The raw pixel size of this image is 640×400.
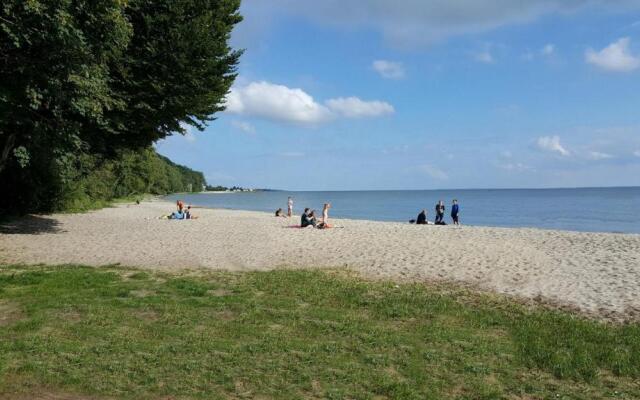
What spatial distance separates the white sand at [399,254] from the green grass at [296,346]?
2.67 metres

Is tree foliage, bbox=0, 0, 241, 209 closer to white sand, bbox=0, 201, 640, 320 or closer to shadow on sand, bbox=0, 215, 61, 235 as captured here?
shadow on sand, bbox=0, 215, 61, 235

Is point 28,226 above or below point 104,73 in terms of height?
below

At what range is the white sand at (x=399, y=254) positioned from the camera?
40.7 feet

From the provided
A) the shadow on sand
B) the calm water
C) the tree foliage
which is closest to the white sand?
the shadow on sand

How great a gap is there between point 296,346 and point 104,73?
1365 centimetres

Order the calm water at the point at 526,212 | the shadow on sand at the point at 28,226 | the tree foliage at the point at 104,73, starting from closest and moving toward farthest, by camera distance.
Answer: the tree foliage at the point at 104,73 → the shadow on sand at the point at 28,226 → the calm water at the point at 526,212

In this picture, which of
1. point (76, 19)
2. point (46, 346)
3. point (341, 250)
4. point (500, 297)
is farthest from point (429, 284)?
point (76, 19)

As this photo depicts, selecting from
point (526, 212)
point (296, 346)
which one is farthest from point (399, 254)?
point (526, 212)

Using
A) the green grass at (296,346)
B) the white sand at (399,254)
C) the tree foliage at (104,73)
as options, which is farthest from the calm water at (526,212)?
the green grass at (296,346)

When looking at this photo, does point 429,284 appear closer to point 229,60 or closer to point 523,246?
point 523,246

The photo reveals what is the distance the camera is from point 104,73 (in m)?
17.3

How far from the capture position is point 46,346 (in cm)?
663

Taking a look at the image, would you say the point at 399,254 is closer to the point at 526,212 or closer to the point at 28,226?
the point at 28,226

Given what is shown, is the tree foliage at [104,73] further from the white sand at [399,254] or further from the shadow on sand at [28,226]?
the white sand at [399,254]
